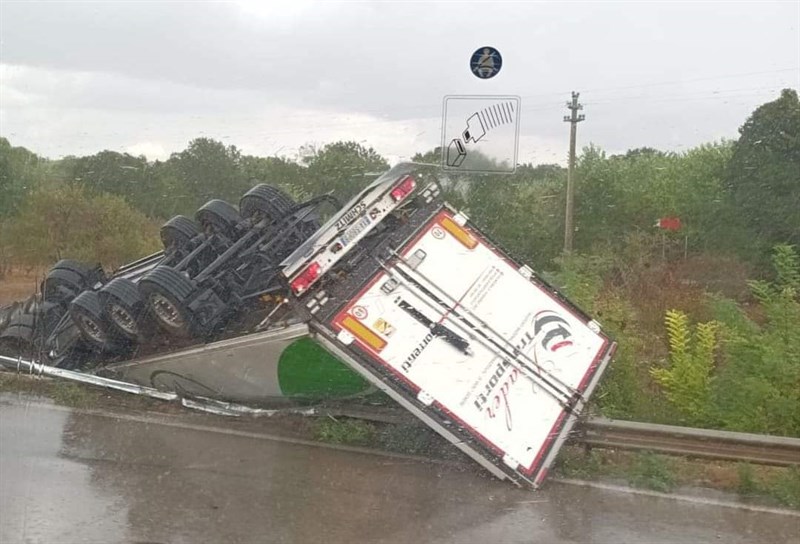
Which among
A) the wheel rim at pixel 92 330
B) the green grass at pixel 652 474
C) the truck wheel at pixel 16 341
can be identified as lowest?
the truck wheel at pixel 16 341

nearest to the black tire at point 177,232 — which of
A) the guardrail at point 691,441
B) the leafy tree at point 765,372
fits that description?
the guardrail at point 691,441


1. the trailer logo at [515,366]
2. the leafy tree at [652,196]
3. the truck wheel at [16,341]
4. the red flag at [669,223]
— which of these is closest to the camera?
the trailer logo at [515,366]

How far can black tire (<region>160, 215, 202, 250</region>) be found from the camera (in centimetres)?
824

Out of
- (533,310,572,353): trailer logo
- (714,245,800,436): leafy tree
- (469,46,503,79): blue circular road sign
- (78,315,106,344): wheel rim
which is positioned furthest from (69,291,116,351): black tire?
(714,245,800,436): leafy tree

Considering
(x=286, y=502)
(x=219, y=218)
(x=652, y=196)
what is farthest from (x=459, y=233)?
(x=652, y=196)

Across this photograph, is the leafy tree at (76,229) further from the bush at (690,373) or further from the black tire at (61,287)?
the bush at (690,373)

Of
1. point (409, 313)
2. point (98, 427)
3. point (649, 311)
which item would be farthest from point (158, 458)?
point (649, 311)

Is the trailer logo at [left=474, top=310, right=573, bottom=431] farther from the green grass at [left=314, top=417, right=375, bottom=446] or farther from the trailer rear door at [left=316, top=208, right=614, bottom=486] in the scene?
the green grass at [left=314, top=417, right=375, bottom=446]

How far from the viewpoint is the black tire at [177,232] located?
8242 millimetres

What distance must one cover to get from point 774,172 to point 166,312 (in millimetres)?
11617

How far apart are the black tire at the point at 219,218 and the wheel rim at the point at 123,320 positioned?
132 centimetres

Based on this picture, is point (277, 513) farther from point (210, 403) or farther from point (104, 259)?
point (104, 259)

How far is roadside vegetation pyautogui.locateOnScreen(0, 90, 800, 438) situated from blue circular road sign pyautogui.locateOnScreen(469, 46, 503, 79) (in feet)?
3.02

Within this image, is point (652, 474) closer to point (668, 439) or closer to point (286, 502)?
point (668, 439)
